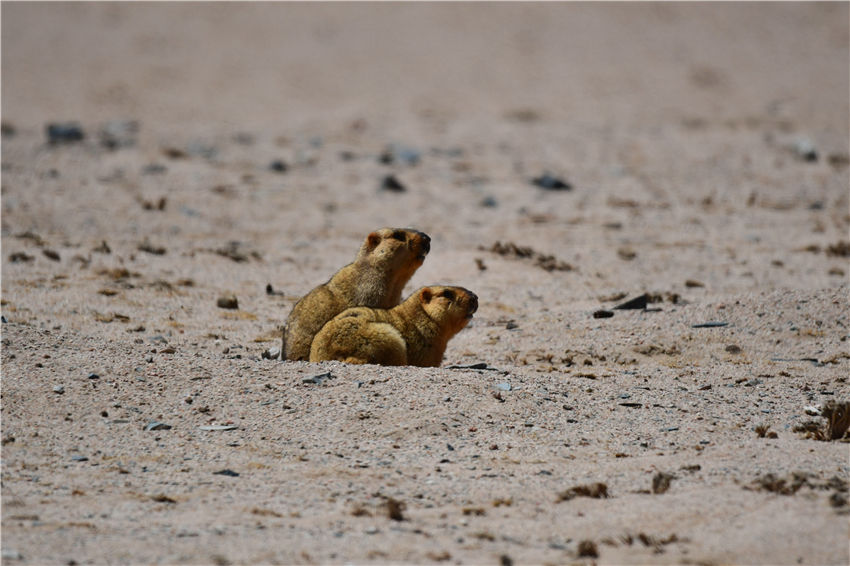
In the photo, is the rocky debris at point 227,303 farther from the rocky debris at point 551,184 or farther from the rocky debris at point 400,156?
the rocky debris at point 400,156

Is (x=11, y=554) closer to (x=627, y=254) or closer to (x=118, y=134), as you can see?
(x=627, y=254)

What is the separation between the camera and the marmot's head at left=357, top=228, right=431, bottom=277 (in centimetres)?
949

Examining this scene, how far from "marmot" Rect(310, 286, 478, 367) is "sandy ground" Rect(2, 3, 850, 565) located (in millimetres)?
295

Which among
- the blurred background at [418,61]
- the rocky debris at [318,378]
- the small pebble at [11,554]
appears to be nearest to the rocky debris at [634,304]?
the rocky debris at [318,378]

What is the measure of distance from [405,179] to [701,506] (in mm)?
15546

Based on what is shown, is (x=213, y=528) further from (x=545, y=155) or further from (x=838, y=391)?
(x=545, y=155)

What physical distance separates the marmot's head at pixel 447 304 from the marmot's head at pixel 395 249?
0.72 m

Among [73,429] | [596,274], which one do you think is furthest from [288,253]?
[73,429]

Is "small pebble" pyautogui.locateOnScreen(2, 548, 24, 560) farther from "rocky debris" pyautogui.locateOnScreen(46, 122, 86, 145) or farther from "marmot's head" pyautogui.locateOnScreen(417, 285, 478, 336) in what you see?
"rocky debris" pyautogui.locateOnScreen(46, 122, 86, 145)

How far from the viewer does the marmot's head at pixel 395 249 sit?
949 cm

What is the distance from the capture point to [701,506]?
611cm

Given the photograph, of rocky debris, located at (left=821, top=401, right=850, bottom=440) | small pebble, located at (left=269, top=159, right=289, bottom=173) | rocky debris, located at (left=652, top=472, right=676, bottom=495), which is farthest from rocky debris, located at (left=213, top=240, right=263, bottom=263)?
rocky debris, located at (left=652, top=472, right=676, bottom=495)

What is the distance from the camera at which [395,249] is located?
9.50 metres

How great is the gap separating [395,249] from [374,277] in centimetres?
31
